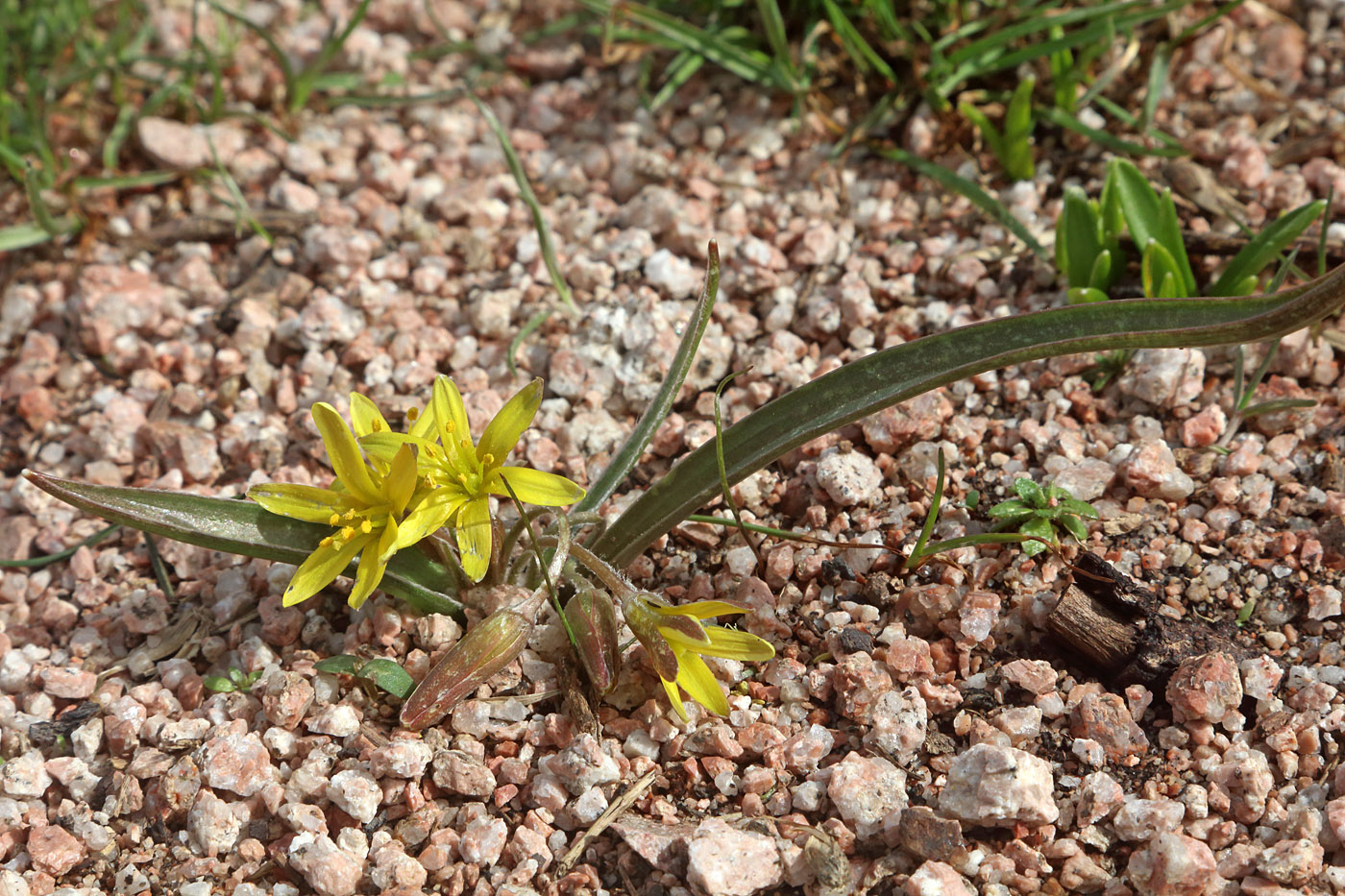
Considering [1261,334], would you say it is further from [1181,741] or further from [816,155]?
[816,155]

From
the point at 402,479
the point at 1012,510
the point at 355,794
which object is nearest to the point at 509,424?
the point at 402,479

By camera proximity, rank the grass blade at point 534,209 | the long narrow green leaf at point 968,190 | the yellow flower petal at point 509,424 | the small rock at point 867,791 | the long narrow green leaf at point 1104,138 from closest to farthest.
→ the small rock at point 867,791 → the yellow flower petal at point 509,424 → the grass blade at point 534,209 → the long narrow green leaf at point 968,190 → the long narrow green leaf at point 1104,138

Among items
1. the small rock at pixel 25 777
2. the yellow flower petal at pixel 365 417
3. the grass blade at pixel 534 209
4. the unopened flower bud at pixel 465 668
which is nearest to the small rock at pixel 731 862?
the unopened flower bud at pixel 465 668

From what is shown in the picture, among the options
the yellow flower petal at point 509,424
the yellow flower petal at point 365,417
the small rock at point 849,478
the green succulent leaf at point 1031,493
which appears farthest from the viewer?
the small rock at point 849,478

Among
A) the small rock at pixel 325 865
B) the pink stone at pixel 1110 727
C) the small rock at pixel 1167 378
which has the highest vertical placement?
the small rock at pixel 1167 378

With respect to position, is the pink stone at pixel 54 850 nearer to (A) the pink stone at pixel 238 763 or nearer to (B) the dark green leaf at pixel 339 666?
(A) the pink stone at pixel 238 763

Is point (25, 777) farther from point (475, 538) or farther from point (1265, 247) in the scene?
point (1265, 247)
